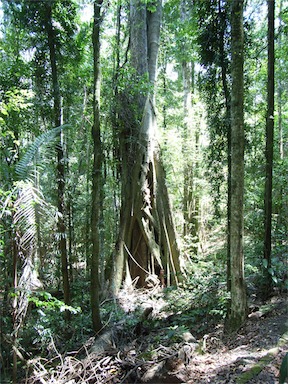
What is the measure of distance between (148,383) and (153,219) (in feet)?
15.7

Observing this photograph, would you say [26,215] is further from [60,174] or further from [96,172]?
[60,174]

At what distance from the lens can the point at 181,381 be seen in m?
3.84

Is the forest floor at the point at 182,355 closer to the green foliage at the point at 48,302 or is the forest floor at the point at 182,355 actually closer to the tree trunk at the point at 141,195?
the green foliage at the point at 48,302

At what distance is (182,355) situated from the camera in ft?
13.9

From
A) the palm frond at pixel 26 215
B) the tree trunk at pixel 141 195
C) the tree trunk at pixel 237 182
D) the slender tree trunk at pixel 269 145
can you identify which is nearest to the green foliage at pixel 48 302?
the palm frond at pixel 26 215

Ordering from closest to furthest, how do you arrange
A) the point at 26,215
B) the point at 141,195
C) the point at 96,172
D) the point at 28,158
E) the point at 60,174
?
the point at 26,215 < the point at 28,158 < the point at 96,172 < the point at 60,174 < the point at 141,195

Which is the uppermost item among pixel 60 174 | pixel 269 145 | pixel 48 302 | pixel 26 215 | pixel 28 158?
pixel 269 145

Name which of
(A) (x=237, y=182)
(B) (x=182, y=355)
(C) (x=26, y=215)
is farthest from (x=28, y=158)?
(B) (x=182, y=355)

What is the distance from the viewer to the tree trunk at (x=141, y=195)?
8219 millimetres

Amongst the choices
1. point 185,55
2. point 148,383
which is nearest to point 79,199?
point 148,383

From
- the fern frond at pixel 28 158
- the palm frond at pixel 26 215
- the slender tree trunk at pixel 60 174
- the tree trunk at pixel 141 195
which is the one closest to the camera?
the palm frond at pixel 26 215

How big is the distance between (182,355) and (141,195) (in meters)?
4.63

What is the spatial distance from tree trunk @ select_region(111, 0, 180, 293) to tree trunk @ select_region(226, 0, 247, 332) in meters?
3.17

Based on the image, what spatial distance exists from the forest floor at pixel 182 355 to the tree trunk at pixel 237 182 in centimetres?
34
